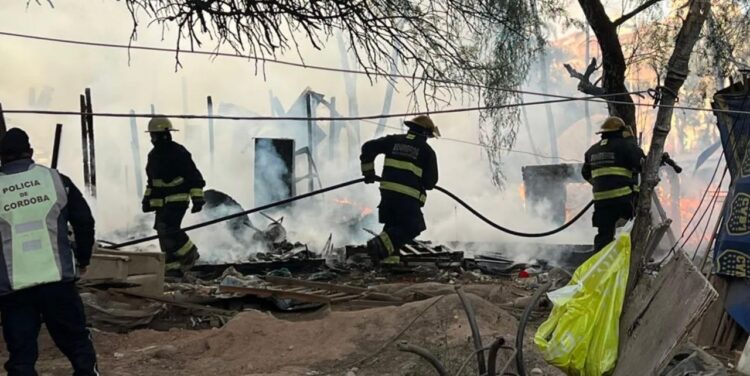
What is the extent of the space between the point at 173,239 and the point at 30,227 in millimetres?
4170

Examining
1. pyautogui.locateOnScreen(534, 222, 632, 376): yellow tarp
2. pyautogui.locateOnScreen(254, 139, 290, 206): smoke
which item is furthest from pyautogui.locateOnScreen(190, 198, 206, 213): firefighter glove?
pyautogui.locateOnScreen(254, 139, 290, 206): smoke

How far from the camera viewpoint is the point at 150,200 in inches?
316

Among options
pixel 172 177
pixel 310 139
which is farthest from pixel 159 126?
pixel 310 139

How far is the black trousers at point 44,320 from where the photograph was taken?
367 centimetres

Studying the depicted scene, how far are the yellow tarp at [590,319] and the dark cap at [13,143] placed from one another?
281 centimetres

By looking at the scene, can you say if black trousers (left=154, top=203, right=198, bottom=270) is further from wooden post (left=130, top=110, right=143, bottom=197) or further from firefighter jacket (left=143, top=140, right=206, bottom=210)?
wooden post (left=130, top=110, right=143, bottom=197)

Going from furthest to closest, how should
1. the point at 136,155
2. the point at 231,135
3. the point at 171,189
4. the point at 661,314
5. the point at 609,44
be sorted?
the point at 231,135 < the point at 136,155 < the point at 609,44 < the point at 171,189 < the point at 661,314

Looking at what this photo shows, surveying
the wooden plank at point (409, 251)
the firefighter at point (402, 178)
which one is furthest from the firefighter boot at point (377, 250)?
the wooden plank at point (409, 251)

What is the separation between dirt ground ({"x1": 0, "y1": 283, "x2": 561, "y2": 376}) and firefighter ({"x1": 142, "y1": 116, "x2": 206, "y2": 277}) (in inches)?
103

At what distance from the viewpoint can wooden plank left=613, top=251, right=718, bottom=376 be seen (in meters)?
2.89

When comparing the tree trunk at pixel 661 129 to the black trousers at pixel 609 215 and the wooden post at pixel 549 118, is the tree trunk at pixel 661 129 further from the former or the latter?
the wooden post at pixel 549 118

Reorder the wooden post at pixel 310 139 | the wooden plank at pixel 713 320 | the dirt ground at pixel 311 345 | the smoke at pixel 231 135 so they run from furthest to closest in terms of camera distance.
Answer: the wooden post at pixel 310 139 < the smoke at pixel 231 135 < the wooden plank at pixel 713 320 < the dirt ground at pixel 311 345

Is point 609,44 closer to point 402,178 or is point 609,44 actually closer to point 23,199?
point 402,178

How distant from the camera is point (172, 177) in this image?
7.93 metres
